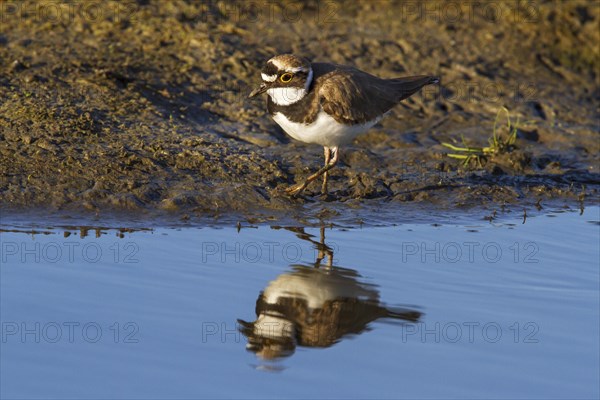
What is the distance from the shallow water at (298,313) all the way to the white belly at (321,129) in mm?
838

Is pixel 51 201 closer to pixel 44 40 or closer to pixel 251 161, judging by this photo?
pixel 251 161

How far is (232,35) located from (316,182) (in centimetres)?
322

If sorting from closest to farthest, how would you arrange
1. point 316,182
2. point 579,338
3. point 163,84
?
1. point 579,338
2. point 316,182
3. point 163,84

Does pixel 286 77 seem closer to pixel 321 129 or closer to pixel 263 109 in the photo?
pixel 321 129

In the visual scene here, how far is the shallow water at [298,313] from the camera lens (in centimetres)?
511

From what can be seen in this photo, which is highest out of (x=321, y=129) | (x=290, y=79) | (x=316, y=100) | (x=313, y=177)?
(x=290, y=79)

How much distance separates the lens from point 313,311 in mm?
6285

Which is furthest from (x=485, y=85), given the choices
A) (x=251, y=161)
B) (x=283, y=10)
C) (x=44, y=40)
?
(x=44, y=40)

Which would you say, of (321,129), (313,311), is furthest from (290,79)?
(313,311)

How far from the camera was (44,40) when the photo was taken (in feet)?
36.1

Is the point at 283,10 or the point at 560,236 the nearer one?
the point at 560,236

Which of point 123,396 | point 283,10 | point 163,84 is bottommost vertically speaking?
point 123,396

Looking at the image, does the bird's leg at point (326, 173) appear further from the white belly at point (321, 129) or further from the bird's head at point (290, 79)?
the bird's head at point (290, 79)

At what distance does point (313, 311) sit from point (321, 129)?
2504 mm
